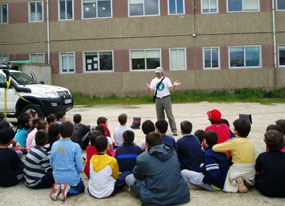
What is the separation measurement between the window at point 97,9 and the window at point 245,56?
895 centimetres

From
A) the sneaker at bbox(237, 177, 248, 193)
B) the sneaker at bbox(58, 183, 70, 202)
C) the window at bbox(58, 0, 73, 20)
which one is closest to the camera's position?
the sneaker at bbox(58, 183, 70, 202)

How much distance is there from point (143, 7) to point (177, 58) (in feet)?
13.9

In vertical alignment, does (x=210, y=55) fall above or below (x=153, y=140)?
above

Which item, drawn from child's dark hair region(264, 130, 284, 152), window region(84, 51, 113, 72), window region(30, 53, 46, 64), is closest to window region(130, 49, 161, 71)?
window region(84, 51, 113, 72)

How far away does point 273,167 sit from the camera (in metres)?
4.30

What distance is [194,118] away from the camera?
479 inches

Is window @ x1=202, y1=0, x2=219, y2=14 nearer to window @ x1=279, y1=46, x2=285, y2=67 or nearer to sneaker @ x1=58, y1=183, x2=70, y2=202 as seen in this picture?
window @ x1=279, y1=46, x2=285, y2=67

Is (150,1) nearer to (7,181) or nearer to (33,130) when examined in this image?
(33,130)

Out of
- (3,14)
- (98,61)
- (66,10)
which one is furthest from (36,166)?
(3,14)

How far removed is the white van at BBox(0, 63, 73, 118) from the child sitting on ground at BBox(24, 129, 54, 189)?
567 cm

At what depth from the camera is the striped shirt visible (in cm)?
489

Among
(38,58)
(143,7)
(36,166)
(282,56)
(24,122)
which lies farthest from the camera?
(38,58)

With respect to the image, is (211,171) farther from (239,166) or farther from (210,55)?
(210,55)

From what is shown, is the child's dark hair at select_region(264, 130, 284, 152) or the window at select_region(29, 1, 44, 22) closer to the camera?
the child's dark hair at select_region(264, 130, 284, 152)
